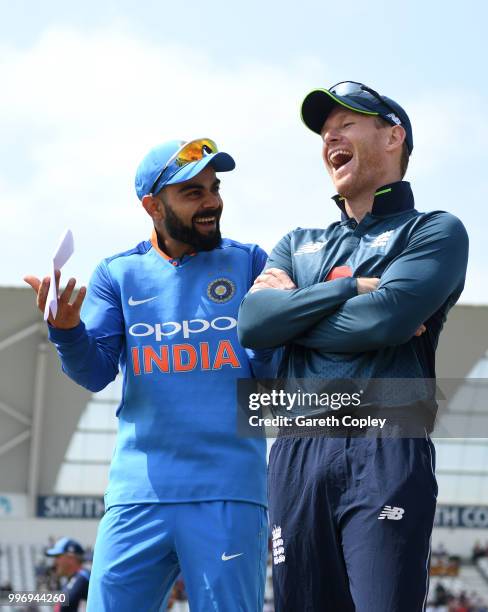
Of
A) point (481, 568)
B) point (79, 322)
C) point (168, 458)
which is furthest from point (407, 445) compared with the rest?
point (481, 568)

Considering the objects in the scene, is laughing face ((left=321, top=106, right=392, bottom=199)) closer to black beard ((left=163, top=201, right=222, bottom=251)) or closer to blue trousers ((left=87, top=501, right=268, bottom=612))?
black beard ((left=163, top=201, right=222, bottom=251))

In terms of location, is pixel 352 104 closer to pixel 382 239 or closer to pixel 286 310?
pixel 382 239

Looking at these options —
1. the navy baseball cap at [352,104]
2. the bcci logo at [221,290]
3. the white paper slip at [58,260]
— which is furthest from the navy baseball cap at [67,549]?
the navy baseball cap at [352,104]

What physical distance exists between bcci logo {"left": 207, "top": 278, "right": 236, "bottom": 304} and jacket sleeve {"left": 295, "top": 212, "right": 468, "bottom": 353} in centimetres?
79

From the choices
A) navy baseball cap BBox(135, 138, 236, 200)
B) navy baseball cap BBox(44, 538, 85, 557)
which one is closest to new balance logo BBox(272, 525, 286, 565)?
navy baseball cap BBox(135, 138, 236, 200)

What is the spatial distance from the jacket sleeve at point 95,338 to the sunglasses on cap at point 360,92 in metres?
1.25

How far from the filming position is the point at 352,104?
12.1ft

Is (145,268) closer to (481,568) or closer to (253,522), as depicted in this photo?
(253,522)

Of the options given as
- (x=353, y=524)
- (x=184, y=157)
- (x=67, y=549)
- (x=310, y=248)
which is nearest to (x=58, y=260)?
(x=184, y=157)

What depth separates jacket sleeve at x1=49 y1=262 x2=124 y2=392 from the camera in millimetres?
4055

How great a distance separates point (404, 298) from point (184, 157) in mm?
1385

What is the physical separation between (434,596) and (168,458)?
26.8 metres

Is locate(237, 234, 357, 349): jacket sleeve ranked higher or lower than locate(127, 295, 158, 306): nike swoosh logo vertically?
lower

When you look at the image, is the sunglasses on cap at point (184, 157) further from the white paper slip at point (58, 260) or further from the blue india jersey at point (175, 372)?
the white paper slip at point (58, 260)
